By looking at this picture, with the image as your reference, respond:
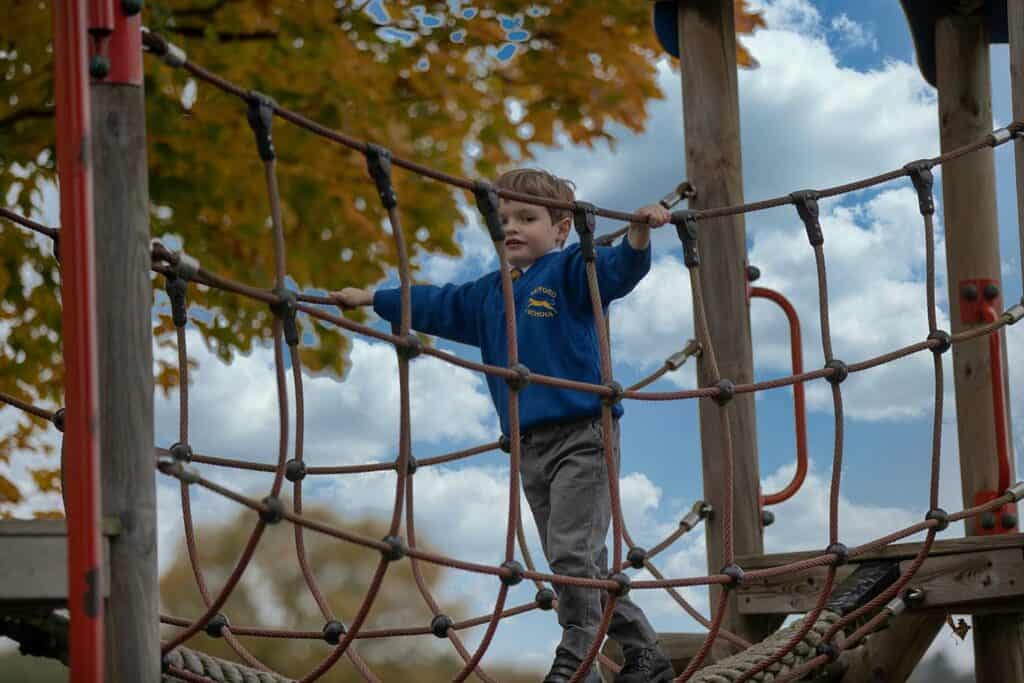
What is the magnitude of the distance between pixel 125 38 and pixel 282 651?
15.7 ft

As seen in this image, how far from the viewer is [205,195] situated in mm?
5129

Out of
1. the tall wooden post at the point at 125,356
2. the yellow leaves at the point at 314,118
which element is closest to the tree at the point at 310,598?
the yellow leaves at the point at 314,118

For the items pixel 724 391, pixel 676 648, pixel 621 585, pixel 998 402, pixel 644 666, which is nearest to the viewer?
pixel 621 585

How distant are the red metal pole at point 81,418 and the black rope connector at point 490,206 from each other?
2.66 feet

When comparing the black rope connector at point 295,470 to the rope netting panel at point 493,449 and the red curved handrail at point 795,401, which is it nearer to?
the rope netting panel at point 493,449

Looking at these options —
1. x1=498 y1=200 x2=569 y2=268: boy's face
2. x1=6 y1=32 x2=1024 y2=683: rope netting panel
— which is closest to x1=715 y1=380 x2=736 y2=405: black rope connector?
x1=6 y1=32 x2=1024 y2=683: rope netting panel

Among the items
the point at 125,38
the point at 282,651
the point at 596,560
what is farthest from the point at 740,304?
the point at 282,651

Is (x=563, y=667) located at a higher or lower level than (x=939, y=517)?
lower

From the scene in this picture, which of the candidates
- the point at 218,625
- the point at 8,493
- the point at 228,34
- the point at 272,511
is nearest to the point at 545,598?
the point at 218,625

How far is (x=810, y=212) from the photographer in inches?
129

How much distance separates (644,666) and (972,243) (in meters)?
1.64

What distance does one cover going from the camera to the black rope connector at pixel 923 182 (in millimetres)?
3395

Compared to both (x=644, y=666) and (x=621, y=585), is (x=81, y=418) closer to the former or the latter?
(x=621, y=585)

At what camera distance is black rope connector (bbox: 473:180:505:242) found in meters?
2.70
